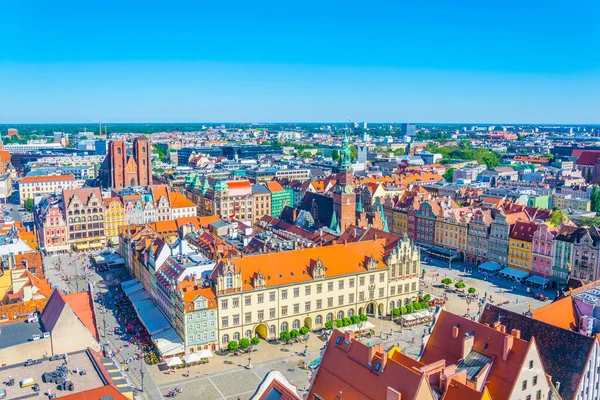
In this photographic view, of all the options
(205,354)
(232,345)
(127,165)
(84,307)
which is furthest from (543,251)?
(127,165)

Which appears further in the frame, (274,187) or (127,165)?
(127,165)

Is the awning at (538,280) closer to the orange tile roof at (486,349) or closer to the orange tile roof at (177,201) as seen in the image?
the orange tile roof at (486,349)

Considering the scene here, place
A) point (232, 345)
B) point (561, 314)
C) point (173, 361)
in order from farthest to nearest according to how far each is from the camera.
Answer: point (232, 345) → point (173, 361) → point (561, 314)

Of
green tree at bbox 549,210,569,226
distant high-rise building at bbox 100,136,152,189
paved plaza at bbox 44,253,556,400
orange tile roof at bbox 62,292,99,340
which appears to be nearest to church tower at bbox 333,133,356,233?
paved plaza at bbox 44,253,556,400

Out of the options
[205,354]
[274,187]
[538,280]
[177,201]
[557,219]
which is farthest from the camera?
[274,187]

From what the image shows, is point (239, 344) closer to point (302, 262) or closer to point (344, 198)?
point (302, 262)

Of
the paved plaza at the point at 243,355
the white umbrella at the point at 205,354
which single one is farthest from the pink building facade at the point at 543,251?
the white umbrella at the point at 205,354
